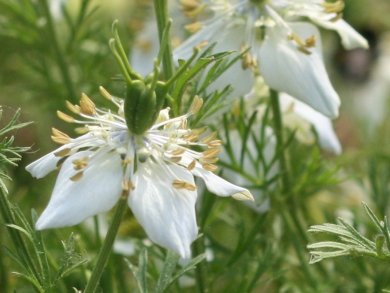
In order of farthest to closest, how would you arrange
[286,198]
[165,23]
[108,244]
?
[286,198]
[165,23]
[108,244]

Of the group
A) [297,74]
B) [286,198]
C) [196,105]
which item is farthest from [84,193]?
[286,198]

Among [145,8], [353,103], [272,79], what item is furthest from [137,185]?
[353,103]

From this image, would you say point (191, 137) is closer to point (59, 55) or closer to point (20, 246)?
point (20, 246)

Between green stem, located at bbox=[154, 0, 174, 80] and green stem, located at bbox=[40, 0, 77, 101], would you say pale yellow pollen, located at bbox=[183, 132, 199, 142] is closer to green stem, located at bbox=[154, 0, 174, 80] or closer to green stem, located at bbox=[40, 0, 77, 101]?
green stem, located at bbox=[154, 0, 174, 80]

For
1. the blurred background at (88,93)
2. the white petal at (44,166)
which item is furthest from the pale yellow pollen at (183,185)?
the blurred background at (88,93)

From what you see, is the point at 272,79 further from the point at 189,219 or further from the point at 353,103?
the point at 353,103

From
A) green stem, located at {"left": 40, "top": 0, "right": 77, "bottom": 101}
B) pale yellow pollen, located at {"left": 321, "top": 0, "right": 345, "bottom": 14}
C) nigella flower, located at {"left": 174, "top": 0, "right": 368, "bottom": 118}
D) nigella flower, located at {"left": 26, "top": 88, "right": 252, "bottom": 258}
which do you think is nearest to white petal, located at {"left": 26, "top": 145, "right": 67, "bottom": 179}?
nigella flower, located at {"left": 26, "top": 88, "right": 252, "bottom": 258}

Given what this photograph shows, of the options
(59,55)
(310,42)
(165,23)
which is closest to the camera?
(165,23)
